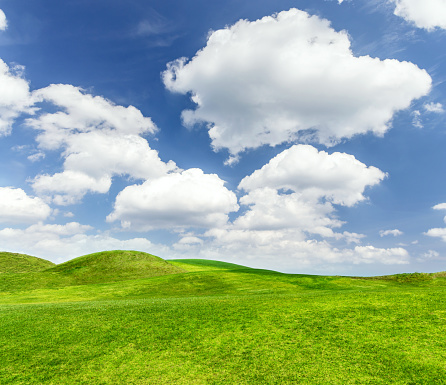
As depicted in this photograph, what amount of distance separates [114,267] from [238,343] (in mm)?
69402

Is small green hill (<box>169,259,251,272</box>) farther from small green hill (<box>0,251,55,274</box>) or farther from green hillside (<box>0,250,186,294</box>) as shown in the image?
small green hill (<box>0,251,55,274</box>)

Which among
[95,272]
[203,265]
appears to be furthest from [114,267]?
[203,265]

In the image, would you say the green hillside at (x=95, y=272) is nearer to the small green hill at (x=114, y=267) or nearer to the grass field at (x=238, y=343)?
the small green hill at (x=114, y=267)

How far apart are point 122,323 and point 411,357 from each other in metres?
15.6

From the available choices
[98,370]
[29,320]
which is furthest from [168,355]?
[29,320]

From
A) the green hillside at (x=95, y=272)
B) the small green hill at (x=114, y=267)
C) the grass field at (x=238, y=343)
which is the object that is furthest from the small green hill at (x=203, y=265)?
the grass field at (x=238, y=343)

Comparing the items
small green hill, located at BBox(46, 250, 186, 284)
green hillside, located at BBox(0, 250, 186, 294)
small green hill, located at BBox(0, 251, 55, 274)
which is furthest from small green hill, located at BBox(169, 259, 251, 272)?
small green hill, located at BBox(0, 251, 55, 274)

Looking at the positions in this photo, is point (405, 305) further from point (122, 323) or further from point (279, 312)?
point (122, 323)

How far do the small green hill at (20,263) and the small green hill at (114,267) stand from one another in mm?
18646

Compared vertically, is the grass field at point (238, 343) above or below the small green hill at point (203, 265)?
below

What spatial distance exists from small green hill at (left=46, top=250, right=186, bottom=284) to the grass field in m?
50.2

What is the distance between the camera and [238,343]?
15.1 meters

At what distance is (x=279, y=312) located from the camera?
19.5 m

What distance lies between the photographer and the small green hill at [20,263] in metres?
92.9
